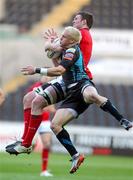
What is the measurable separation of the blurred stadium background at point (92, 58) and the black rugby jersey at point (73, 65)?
1100 cm

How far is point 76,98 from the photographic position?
42.4 feet

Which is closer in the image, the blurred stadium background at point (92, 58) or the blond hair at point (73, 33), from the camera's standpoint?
the blond hair at point (73, 33)

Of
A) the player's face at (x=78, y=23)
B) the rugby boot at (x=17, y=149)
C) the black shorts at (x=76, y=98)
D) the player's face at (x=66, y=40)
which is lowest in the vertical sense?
the rugby boot at (x=17, y=149)

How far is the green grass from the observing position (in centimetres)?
1573

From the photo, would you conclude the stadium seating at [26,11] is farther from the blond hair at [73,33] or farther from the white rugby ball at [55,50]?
the blond hair at [73,33]

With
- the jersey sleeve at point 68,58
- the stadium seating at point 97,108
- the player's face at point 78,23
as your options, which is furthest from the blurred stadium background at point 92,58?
the jersey sleeve at point 68,58

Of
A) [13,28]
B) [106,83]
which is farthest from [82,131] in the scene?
[13,28]

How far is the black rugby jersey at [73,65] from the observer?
12.5 metres

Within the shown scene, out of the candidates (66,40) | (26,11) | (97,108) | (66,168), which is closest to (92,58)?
(97,108)

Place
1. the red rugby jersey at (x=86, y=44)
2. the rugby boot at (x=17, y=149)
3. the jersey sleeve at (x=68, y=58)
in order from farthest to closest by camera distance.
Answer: the red rugby jersey at (x=86, y=44) < the rugby boot at (x=17, y=149) < the jersey sleeve at (x=68, y=58)

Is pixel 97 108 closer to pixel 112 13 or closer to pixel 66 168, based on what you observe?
pixel 112 13

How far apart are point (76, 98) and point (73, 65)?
1.78ft

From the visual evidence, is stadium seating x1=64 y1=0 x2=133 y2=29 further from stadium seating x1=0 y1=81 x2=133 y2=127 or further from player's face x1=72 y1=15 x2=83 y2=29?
player's face x1=72 y1=15 x2=83 y2=29

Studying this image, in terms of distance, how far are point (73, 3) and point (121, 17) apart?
1.65 meters
